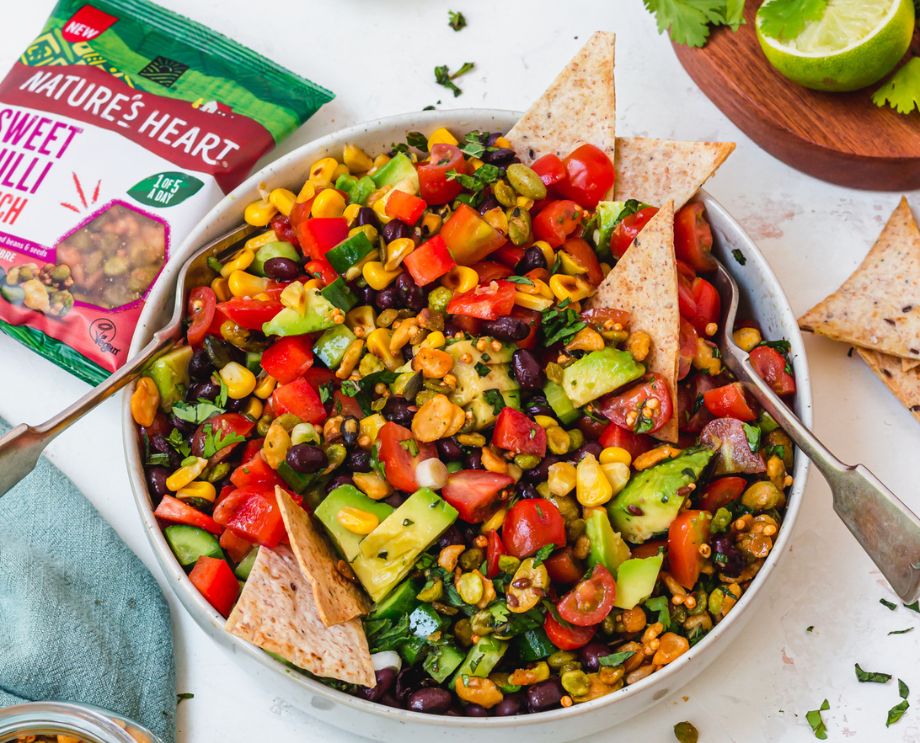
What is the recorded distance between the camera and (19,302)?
359 cm

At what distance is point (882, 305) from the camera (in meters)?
3.47

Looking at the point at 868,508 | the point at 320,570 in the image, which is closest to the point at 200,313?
the point at 320,570

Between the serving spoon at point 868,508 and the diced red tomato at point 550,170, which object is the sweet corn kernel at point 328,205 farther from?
the serving spoon at point 868,508

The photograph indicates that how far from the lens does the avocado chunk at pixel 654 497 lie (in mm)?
2760

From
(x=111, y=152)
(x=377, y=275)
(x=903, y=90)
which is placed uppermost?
(x=903, y=90)

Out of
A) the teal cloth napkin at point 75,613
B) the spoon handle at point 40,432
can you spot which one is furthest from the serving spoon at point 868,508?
the teal cloth napkin at point 75,613

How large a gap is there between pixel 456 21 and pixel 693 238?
61.5 inches

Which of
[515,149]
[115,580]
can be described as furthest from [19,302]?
[515,149]

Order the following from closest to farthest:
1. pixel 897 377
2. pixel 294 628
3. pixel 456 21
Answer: pixel 294 628
pixel 897 377
pixel 456 21

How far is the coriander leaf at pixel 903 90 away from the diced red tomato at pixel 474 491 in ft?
6.90

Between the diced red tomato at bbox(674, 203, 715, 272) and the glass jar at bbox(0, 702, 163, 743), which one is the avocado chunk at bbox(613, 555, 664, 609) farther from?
the glass jar at bbox(0, 702, 163, 743)

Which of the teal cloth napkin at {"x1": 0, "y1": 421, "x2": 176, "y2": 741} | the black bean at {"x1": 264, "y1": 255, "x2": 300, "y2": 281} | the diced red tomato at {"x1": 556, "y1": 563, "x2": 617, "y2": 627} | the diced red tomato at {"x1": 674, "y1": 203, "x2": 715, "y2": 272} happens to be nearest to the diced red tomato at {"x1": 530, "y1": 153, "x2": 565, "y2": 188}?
the diced red tomato at {"x1": 674, "y1": 203, "x2": 715, "y2": 272}

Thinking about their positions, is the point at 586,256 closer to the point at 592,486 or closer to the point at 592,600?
the point at 592,486

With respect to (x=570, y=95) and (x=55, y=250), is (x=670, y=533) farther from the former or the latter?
(x=55, y=250)
